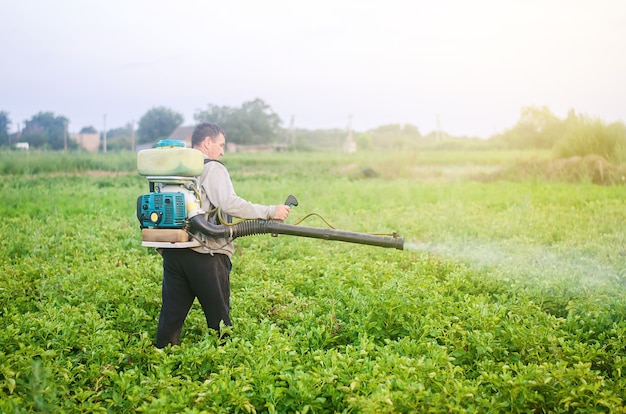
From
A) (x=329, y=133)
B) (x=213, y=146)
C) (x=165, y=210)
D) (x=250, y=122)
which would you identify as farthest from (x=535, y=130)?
(x=329, y=133)

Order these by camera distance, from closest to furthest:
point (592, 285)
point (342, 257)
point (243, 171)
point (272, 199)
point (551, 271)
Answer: point (592, 285) → point (551, 271) → point (342, 257) → point (272, 199) → point (243, 171)

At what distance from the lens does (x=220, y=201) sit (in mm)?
4086

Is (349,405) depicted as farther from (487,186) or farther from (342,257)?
(487,186)

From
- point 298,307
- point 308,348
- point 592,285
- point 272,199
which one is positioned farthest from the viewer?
point 272,199

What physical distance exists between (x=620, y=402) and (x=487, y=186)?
12570 millimetres

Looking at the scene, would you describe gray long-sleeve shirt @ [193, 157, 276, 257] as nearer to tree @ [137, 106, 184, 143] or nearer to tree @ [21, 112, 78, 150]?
tree @ [21, 112, 78, 150]

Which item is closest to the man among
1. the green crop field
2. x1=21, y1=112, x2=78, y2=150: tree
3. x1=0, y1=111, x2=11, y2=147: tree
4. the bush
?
the green crop field

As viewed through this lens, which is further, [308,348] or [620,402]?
[308,348]

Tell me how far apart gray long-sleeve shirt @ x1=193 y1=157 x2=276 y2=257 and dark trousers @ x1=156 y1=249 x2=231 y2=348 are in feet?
0.34

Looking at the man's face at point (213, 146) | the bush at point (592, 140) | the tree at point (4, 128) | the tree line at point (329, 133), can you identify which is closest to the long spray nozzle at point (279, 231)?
the man's face at point (213, 146)

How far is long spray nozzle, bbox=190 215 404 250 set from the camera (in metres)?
3.96

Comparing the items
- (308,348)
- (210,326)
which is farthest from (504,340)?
(210,326)

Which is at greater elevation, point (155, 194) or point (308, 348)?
point (155, 194)

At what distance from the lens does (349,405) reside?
10.8 feet
